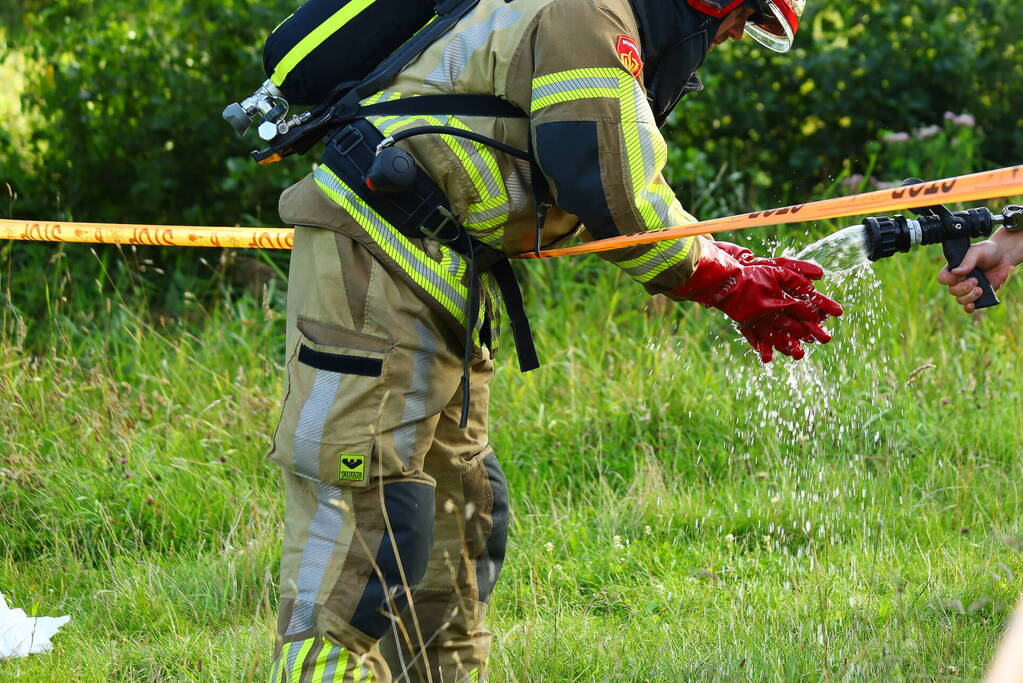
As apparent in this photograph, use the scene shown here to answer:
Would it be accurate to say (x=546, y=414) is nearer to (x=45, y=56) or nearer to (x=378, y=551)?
(x=378, y=551)

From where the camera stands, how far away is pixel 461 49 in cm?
257

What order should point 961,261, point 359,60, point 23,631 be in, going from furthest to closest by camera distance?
point 23,631
point 961,261
point 359,60

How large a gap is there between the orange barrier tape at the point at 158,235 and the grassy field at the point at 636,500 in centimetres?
93

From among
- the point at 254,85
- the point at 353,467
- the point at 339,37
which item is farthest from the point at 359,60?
the point at 254,85

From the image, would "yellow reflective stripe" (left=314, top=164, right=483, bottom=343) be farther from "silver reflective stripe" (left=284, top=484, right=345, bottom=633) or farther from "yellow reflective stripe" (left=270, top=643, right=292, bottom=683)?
"yellow reflective stripe" (left=270, top=643, right=292, bottom=683)

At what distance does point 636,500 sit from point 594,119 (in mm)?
2018

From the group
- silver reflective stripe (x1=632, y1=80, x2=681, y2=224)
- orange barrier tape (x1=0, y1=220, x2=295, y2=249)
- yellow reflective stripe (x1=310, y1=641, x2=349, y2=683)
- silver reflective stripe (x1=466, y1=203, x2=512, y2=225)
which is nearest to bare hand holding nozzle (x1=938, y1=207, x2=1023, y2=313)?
silver reflective stripe (x1=632, y1=80, x2=681, y2=224)

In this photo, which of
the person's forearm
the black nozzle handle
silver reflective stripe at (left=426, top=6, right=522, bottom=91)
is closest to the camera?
silver reflective stripe at (left=426, top=6, right=522, bottom=91)

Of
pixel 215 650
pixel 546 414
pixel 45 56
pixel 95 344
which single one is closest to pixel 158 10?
pixel 45 56

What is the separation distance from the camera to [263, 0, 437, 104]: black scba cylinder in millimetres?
2641

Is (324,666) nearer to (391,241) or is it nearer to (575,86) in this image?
(391,241)

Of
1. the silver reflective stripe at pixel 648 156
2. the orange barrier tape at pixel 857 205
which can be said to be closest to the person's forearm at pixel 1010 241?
the orange barrier tape at pixel 857 205

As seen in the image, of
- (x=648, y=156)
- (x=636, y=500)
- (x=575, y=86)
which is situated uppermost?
(x=575, y=86)

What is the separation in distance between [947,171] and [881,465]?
9.03 feet
